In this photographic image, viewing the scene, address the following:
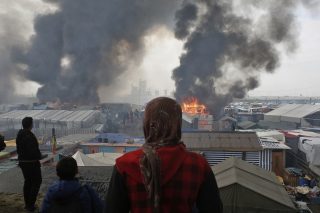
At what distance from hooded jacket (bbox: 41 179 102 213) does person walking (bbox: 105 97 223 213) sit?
1.58 metres

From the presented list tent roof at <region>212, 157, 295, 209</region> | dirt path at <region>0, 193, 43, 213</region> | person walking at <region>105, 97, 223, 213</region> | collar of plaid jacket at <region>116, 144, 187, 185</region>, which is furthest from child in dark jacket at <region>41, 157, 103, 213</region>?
tent roof at <region>212, 157, 295, 209</region>

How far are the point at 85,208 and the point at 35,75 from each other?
2229 inches

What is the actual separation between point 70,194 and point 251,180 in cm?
461

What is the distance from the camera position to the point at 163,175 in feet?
5.82

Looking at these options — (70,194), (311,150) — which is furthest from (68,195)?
(311,150)

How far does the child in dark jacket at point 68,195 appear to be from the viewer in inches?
128

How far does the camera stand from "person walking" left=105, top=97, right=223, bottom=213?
5.82 ft

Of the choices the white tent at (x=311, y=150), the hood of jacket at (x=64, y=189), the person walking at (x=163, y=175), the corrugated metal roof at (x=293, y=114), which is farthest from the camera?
the corrugated metal roof at (x=293, y=114)

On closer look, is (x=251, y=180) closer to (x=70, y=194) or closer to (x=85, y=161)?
(x=70, y=194)

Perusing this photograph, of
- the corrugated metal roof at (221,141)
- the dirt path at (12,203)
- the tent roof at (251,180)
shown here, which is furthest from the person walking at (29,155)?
the corrugated metal roof at (221,141)

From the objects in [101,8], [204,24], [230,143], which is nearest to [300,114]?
[230,143]

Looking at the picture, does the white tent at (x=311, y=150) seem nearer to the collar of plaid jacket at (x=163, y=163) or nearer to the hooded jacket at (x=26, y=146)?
the hooded jacket at (x=26, y=146)

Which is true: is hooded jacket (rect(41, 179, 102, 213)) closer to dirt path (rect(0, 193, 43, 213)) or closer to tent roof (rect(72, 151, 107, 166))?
dirt path (rect(0, 193, 43, 213))

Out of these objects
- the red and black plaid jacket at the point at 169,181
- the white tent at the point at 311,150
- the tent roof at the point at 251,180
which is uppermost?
the red and black plaid jacket at the point at 169,181
